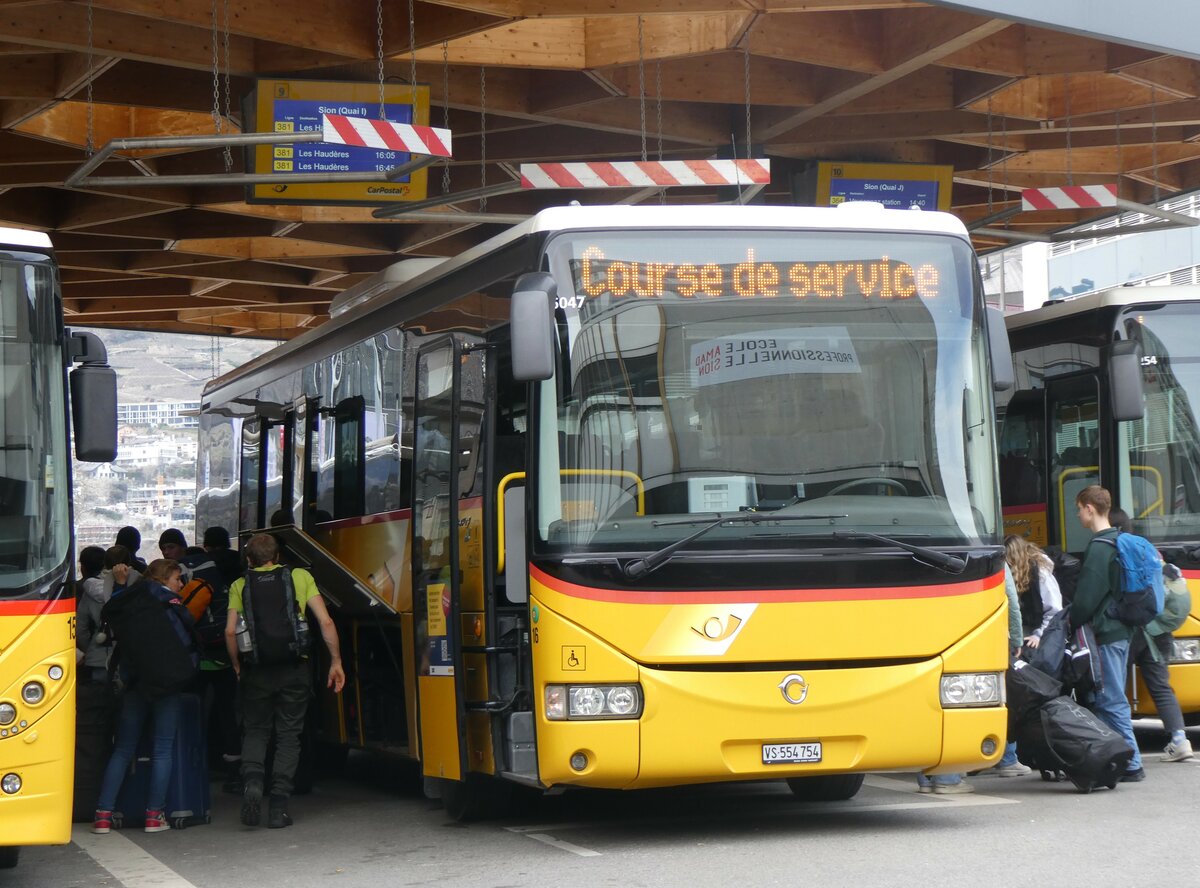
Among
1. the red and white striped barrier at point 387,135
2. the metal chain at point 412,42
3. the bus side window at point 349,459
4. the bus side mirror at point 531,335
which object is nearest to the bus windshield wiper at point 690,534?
the bus side mirror at point 531,335

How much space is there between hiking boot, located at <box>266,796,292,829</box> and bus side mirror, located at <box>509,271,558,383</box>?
142 inches

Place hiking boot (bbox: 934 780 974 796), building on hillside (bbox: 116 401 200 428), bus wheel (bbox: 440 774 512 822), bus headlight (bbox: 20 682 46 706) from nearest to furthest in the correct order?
bus headlight (bbox: 20 682 46 706)
bus wheel (bbox: 440 774 512 822)
hiking boot (bbox: 934 780 974 796)
building on hillside (bbox: 116 401 200 428)

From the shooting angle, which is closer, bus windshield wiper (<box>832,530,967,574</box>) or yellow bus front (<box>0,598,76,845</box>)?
yellow bus front (<box>0,598,76,845</box>)

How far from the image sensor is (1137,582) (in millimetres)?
10984

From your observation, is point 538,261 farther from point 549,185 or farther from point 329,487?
point 549,185

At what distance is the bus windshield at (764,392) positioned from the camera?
335 inches

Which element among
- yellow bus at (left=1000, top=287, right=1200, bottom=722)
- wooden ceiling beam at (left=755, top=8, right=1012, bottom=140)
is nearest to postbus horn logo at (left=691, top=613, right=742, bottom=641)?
yellow bus at (left=1000, top=287, right=1200, bottom=722)

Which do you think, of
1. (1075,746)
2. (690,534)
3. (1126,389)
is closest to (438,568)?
(690,534)

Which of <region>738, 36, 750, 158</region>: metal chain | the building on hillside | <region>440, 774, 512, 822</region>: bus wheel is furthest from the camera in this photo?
the building on hillside

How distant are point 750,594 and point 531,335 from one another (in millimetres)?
1679

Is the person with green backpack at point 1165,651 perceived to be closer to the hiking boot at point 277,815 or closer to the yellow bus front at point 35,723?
the hiking boot at point 277,815

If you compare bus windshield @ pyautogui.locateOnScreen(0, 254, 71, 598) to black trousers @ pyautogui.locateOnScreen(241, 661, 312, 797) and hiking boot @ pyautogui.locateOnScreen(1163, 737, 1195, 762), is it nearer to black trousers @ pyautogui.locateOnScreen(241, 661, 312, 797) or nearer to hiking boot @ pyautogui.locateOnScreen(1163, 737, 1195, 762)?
black trousers @ pyautogui.locateOnScreen(241, 661, 312, 797)

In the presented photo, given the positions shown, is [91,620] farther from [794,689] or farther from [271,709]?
[794,689]

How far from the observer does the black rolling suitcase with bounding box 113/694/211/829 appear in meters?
10.6
